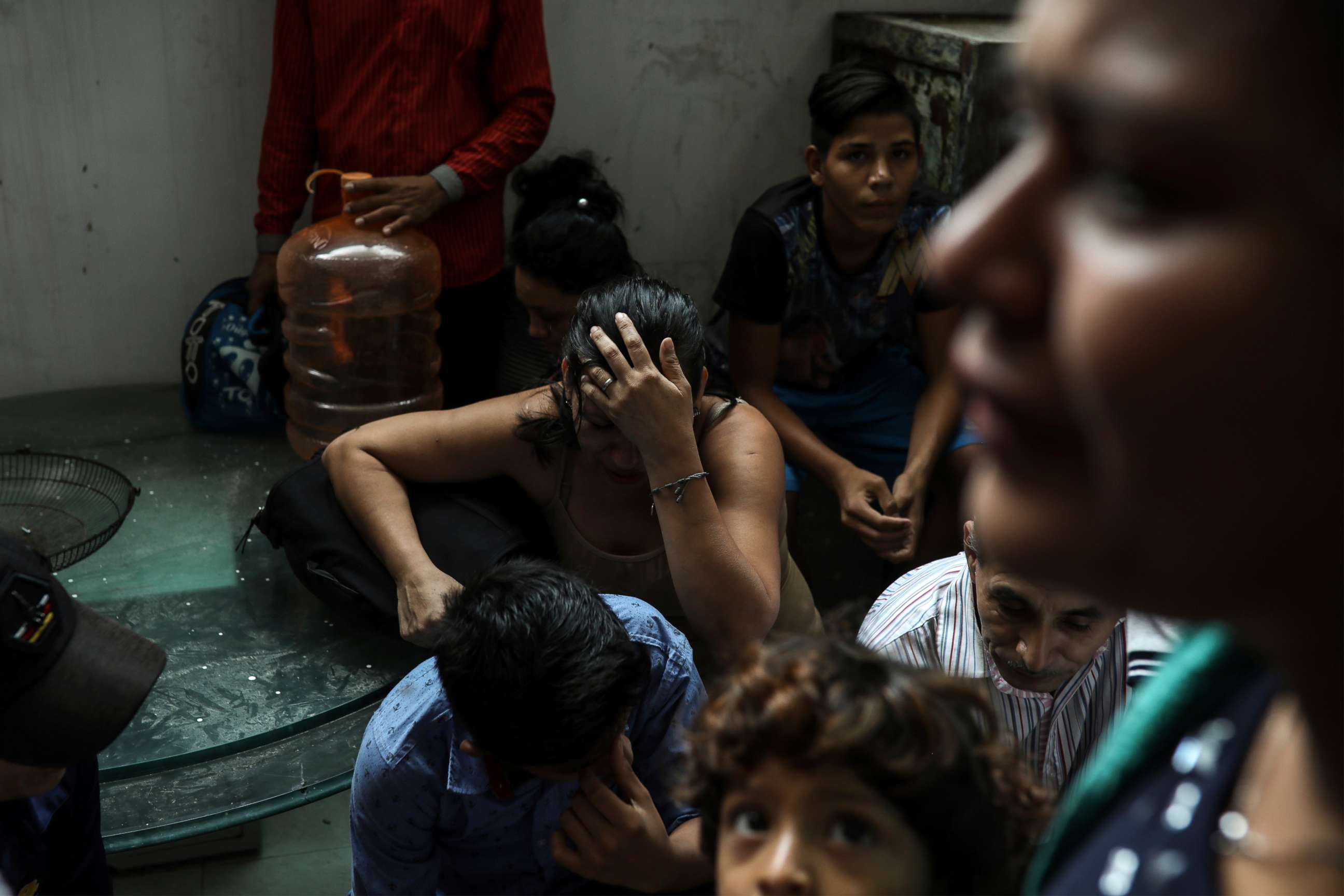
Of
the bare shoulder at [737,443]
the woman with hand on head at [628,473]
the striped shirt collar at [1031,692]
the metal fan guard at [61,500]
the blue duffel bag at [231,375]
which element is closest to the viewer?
the striped shirt collar at [1031,692]

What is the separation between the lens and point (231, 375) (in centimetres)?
358

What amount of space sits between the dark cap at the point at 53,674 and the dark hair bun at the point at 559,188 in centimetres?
211

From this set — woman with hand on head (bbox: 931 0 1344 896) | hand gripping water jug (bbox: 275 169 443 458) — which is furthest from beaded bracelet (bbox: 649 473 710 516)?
woman with hand on head (bbox: 931 0 1344 896)

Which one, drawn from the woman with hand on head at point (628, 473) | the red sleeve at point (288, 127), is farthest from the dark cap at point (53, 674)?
the red sleeve at point (288, 127)

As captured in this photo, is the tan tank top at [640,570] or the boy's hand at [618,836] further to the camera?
the tan tank top at [640,570]

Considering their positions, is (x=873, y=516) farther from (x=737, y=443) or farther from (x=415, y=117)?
(x=415, y=117)

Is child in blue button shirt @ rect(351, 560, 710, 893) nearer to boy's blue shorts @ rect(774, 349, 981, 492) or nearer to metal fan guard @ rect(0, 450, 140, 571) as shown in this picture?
metal fan guard @ rect(0, 450, 140, 571)

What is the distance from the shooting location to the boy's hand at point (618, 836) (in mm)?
1709

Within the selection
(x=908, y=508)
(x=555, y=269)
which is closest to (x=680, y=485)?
(x=908, y=508)

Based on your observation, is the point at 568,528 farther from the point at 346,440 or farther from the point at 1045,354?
the point at 1045,354

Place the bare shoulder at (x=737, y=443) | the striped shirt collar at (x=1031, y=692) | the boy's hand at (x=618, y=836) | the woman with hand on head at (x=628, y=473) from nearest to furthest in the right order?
the boy's hand at (x=618, y=836) → the striped shirt collar at (x=1031, y=692) → the woman with hand on head at (x=628, y=473) → the bare shoulder at (x=737, y=443)

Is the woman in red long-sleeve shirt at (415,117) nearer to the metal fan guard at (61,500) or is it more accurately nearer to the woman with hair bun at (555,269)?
the woman with hair bun at (555,269)

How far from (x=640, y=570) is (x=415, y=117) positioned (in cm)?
168

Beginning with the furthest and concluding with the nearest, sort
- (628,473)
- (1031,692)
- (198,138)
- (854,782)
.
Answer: (198,138) < (628,473) < (1031,692) < (854,782)
